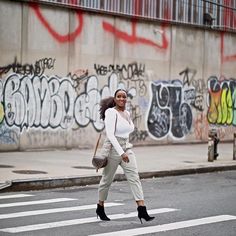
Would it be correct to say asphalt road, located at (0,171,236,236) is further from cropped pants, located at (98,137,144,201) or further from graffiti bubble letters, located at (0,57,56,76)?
graffiti bubble letters, located at (0,57,56,76)

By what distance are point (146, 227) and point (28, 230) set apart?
170cm

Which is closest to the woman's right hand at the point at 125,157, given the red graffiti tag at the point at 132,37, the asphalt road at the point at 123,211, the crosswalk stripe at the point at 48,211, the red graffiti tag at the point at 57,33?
the asphalt road at the point at 123,211

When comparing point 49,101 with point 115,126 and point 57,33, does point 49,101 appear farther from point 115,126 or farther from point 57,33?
point 115,126

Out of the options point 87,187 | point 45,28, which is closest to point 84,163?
point 87,187

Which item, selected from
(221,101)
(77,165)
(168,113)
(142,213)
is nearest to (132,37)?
(168,113)

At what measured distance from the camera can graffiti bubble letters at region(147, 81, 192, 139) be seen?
24.8m

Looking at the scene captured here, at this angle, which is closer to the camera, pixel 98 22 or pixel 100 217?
pixel 100 217

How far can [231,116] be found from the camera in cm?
2880

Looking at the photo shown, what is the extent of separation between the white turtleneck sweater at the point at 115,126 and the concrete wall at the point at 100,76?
10076mm

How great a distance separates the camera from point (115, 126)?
10.0 m

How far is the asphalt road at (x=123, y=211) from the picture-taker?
9523 mm

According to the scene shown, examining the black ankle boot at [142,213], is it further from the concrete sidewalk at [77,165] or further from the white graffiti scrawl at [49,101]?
the white graffiti scrawl at [49,101]

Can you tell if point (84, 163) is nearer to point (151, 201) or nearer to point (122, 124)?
point (151, 201)

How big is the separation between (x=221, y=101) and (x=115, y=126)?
738 inches
